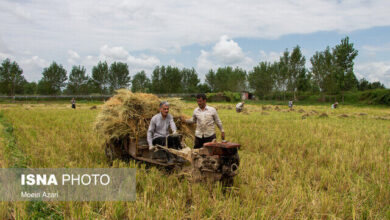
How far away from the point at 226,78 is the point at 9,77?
5078 cm

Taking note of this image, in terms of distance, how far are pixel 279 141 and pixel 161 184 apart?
16.6 feet

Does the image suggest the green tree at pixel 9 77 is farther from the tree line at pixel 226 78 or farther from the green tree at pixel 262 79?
the green tree at pixel 262 79

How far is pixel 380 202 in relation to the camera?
3631mm

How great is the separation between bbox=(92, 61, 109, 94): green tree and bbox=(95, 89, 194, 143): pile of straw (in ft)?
206

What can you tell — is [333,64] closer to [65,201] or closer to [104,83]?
[65,201]

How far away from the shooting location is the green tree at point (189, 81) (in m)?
67.4

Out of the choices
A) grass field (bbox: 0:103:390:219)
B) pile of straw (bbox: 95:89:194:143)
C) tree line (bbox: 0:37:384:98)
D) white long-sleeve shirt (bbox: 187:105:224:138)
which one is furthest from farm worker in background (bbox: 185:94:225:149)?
tree line (bbox: 0:37:384:98)

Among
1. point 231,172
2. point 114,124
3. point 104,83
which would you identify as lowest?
point 231,172

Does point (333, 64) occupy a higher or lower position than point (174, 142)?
higher

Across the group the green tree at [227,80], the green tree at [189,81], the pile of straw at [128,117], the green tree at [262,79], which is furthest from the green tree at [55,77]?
the pile of straw at [128,117]

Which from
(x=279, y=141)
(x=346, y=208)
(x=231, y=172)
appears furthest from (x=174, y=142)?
(x=279, y=141)

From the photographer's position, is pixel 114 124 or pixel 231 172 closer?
pixel 231 172

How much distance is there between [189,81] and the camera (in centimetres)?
7144

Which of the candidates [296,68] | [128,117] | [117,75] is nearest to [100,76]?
[117,75]
